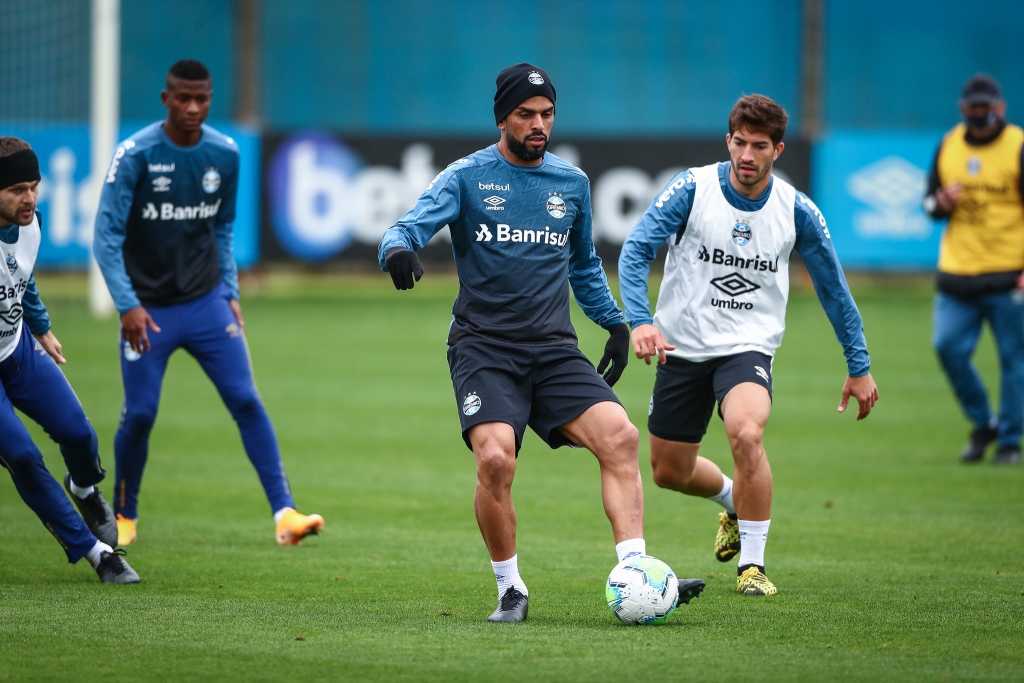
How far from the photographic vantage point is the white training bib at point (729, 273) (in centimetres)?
700

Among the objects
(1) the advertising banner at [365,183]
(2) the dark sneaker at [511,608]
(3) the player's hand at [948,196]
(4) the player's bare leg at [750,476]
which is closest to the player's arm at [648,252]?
(4) the player's bare leg at [750,476]

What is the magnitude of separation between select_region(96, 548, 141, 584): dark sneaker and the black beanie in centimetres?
288

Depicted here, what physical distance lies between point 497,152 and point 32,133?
18.0 meters

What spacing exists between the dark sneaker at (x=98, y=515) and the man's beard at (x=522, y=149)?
2957mm

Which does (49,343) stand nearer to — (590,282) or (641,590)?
(590,282)

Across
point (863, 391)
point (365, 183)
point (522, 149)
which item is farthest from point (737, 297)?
point (365, 183)

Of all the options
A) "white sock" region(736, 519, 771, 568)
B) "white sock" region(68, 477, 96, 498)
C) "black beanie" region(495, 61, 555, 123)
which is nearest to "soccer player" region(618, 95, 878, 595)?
"white sock" region(736, 519, 771, 568)

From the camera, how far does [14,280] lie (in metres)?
6.60

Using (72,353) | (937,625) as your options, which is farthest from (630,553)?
(72,353)

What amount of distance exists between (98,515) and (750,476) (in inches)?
135

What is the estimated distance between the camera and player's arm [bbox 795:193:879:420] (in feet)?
22.7

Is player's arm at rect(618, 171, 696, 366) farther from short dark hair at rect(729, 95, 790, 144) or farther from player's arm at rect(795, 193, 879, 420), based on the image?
player's arm at rect(795, 193, 879, 420)

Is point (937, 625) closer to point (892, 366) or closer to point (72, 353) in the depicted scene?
point (892, 366)

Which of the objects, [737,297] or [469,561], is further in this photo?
[469,561]
